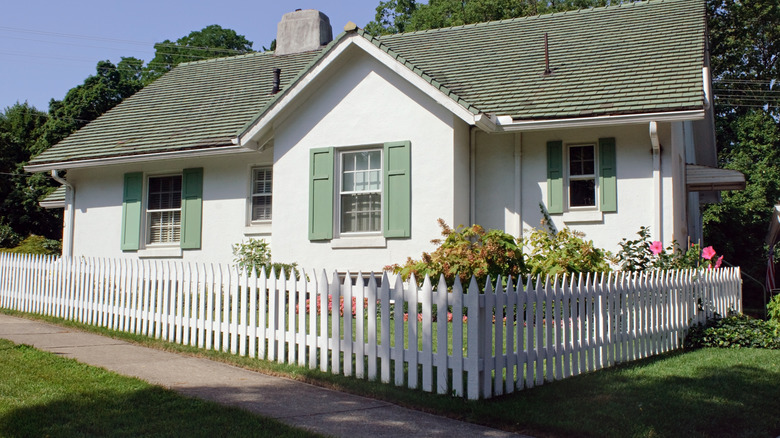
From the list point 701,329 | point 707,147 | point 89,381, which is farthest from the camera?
point 707,147

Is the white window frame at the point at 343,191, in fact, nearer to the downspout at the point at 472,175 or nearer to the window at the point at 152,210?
the downspout at the point at 472,175

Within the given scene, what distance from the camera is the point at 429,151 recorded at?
12.4m

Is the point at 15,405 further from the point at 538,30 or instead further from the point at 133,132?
the point at 538,30

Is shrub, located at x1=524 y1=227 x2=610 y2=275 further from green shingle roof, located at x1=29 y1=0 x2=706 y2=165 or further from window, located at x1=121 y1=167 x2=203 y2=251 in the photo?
window, located at x1=121 y1=167 x2=203 y2=251

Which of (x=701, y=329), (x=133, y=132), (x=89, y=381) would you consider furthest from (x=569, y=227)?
(x=133, y=132)

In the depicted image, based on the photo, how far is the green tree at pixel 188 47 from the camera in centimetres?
4941

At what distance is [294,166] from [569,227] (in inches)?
206

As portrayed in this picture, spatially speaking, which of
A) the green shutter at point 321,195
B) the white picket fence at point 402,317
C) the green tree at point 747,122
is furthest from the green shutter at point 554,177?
the green tree at point 747,122

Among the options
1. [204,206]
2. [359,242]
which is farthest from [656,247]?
[204,206]

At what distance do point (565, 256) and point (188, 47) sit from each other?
1737 inches

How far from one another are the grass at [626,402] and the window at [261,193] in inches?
280

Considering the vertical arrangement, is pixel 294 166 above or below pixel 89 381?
above

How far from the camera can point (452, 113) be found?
12.3m

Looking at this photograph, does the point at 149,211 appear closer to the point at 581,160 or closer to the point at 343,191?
the point at 343,191
